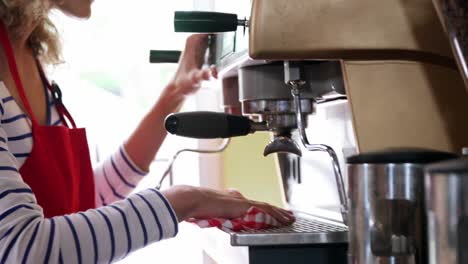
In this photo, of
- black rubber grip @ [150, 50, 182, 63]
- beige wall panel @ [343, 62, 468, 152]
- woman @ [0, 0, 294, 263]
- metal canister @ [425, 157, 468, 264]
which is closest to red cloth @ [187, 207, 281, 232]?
woman @ [0, 0, 294, 263]

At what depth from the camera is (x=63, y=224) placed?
60 centimetres

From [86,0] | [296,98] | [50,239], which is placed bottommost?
[50,239]

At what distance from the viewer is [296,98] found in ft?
1.94

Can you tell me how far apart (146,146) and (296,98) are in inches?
18.0

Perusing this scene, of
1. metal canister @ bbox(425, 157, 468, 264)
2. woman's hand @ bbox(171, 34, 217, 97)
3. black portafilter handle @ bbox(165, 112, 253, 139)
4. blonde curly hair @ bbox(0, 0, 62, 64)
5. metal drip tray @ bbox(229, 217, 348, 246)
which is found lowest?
metal drip tray @ bbox(229, 217, 348, 246)

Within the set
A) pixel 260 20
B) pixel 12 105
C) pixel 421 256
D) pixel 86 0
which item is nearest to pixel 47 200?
pixel 12 105

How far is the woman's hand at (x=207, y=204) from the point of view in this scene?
624mm

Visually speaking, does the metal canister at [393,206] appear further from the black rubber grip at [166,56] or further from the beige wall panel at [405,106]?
the black rubber grip at [166,56]

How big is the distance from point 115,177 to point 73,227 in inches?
15.6

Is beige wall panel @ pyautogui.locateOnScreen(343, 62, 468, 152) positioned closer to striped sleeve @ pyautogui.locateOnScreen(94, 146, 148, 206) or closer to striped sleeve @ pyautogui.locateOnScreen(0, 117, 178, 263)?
striped sleeve @ pyautogui.locateOnScreen(0, 117, 178, 263)

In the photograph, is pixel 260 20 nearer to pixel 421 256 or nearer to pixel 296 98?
pixel 296 98

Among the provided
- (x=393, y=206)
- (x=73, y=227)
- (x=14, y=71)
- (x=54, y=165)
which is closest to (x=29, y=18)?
(x=14, y=71)

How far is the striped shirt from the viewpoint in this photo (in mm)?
579

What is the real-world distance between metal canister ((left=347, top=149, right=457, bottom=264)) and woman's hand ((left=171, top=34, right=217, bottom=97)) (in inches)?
17.8
